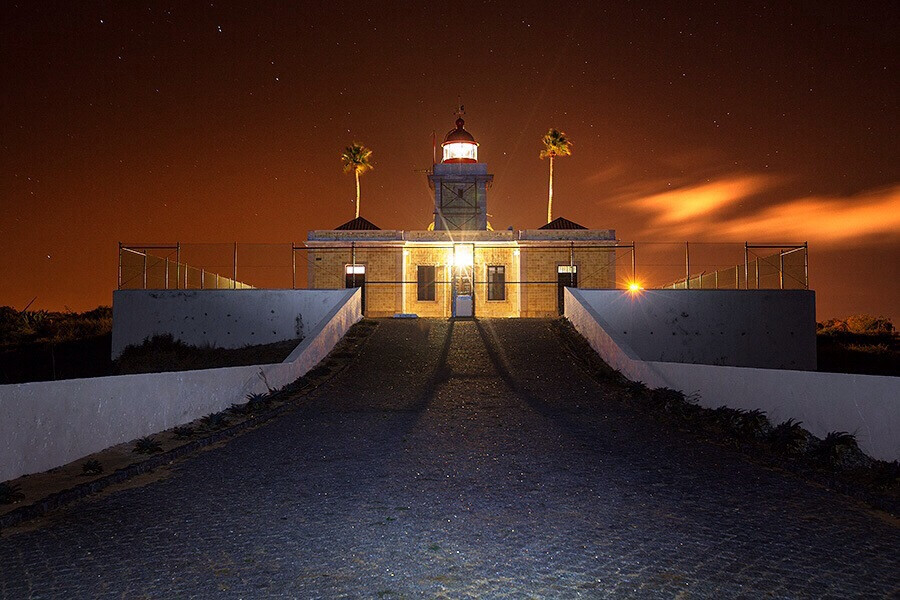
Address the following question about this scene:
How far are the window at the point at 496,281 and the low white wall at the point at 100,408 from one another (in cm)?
1874

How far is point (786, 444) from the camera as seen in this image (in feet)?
29.1

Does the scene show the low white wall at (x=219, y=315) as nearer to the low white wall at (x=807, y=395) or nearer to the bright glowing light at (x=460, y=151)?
the low white wall at (x=807, y=395)

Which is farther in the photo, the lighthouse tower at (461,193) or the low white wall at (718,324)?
the lighthouse tower at (461,193)

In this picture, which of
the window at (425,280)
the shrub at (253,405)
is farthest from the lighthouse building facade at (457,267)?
the shrub at (253,405)

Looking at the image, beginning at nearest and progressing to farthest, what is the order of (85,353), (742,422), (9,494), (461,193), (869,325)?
(9,494), (742,422), (85,353), (461,193), (869,325)

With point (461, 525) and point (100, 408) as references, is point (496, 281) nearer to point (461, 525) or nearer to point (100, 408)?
point (100, 408)

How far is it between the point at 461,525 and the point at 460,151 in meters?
34.3

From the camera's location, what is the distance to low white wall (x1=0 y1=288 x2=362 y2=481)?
7465 millimetres

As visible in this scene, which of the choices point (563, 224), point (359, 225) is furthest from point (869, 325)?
point (359, 225)

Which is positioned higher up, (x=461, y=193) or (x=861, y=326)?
(x=461, y=193)

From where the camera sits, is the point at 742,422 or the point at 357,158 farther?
the point at 357,158

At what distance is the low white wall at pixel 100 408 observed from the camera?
7.46 meters

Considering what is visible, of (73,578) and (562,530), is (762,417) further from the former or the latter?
(73,578)

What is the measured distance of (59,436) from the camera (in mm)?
8117
